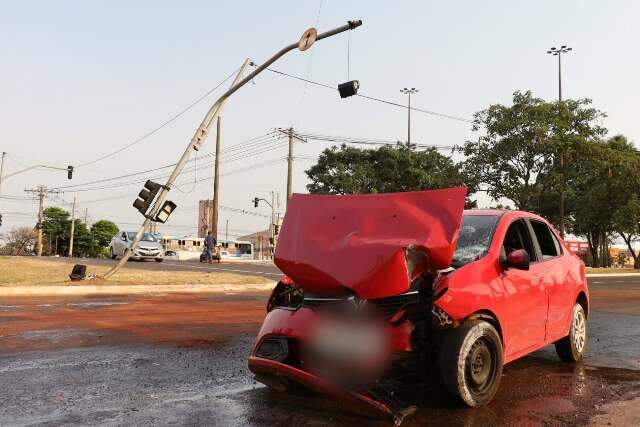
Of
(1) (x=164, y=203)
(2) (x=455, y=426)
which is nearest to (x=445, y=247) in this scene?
(2) (x=455, y=426)

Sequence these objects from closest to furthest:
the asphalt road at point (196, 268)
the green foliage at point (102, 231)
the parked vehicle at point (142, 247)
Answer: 1. the asphalt road at point (196, 268)
2. the parked vehicle at point (142, 247)
3. the green foliage at point (102, 231)

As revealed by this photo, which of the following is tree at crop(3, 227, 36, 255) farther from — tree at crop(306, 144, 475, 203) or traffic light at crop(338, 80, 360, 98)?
traffic light at crop(338, 80, 360, 98)

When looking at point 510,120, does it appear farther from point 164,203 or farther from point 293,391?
point 293,391

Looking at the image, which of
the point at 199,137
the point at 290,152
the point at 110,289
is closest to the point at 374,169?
the point at 290,152

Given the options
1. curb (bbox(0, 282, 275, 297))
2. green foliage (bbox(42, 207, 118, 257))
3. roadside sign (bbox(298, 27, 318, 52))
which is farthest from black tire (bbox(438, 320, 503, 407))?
green foliage (bbox(42, 207, 118, 257))

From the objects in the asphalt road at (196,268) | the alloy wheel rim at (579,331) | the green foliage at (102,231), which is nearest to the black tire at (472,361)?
the alloy wheel rim at (579,331)

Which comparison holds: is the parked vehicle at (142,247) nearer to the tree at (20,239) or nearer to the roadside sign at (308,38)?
the roadside sign at (308,38)

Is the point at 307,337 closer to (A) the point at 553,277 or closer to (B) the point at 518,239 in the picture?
(B) the point at 518,239

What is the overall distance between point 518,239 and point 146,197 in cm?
1224

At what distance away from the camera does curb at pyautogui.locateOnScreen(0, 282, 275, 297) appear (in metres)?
14.1

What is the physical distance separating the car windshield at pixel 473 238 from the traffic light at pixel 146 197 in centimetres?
1183

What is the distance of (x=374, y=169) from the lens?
45.5 meters

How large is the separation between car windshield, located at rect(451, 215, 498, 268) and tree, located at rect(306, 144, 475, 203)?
38145mm

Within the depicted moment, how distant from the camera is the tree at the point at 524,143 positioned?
29.9 m
